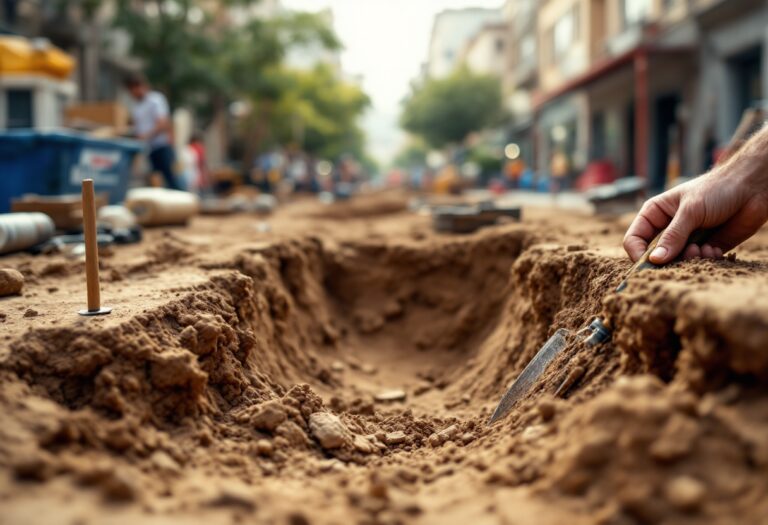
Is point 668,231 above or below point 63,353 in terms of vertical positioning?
above

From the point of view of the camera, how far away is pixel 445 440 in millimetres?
3160

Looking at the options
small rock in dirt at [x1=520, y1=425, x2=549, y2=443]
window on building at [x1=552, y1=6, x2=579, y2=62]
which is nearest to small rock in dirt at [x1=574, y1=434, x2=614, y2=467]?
small rock in dirt at [x1=520, y1=425, x2=549, y2=443]

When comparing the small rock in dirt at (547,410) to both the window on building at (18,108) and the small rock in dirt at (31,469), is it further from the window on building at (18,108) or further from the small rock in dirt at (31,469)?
the window on building at (18,108)

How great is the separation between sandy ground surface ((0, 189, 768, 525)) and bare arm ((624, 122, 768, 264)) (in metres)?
0.16

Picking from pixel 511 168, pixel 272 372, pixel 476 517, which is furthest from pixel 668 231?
pixel 511 168

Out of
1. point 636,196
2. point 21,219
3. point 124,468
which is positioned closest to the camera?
point 124,468

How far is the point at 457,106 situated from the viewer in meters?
39.8

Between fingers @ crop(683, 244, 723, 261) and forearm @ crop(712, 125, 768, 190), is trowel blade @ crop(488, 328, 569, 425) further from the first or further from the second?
forearm @ crop(712, 125, 768, 190)

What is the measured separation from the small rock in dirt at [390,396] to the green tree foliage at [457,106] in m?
36.5

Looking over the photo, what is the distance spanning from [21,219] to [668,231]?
4.60 m

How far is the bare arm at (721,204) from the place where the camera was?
3.04 metres

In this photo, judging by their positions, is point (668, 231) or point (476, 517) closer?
point (476, 517)

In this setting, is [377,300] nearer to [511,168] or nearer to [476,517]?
[476,517]

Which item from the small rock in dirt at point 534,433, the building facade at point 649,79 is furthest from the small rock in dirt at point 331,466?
the building facade at point 649,79
